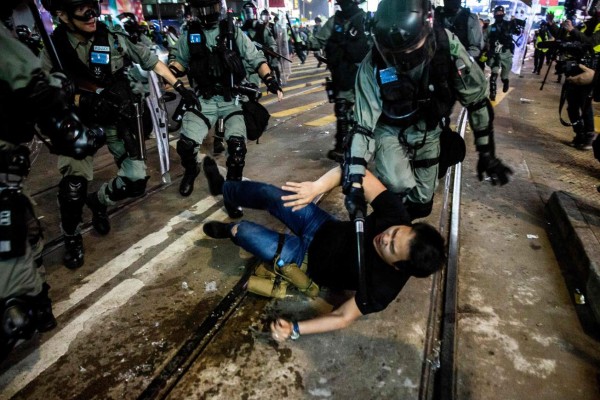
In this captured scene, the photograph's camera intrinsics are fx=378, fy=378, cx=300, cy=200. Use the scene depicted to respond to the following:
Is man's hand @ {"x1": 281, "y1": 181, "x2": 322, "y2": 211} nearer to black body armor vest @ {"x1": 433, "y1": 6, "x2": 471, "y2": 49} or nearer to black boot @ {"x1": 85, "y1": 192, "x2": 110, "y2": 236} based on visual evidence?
black boot @ {"x1": 85, "y1": 192, "x2": 110, "y2": 236}

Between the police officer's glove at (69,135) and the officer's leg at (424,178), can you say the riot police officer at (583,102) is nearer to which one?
the officer's leg at (424,178)

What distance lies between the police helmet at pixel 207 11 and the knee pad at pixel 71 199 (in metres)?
1.80

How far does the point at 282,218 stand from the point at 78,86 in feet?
6.22

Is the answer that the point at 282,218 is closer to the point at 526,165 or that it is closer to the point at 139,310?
the point at 139,310

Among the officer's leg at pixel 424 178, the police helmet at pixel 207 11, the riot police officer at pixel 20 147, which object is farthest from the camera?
the police helmet at pixel 207 11

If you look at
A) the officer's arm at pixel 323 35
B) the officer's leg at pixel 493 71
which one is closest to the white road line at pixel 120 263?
the officer's arm at pixel 323 35

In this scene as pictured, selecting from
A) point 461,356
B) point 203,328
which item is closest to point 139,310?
point 203,328

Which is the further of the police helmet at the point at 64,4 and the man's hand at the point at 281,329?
the police helmet at the point at 64,4

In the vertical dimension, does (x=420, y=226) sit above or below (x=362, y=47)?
below

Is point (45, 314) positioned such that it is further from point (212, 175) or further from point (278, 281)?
point (212, 175)

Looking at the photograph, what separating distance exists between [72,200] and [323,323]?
202 centimetres

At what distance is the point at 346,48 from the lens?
467 centimetres

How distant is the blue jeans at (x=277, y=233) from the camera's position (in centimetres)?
239

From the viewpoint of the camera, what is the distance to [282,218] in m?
2.57
